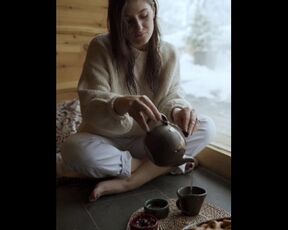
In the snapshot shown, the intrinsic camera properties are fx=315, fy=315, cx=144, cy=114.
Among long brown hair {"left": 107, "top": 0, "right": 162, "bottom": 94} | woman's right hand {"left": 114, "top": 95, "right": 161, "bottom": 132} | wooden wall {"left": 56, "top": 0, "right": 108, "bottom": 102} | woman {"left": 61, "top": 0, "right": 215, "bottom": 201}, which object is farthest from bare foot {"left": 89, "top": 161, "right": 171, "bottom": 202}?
wooden wall {"left": 56, "top": 0, "right": 108, "bottom": 102}

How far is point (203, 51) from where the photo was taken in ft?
5.40

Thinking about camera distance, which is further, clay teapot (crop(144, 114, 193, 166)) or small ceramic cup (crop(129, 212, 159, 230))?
small ceramic cup (crop(129, 212, 159, 230))

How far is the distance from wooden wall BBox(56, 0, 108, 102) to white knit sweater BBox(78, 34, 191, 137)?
79 centimetres

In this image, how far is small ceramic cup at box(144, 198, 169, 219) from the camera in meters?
1.04

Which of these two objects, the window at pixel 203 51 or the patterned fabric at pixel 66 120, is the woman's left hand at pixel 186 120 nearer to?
the window at pixel 203 51

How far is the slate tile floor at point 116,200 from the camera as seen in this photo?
3.55 ft

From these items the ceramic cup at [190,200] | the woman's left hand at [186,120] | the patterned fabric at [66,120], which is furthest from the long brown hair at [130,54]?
the patterned fabric at [66,120]

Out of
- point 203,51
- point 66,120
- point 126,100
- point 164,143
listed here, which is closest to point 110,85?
point 126,100

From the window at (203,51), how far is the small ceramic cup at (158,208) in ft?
1.59

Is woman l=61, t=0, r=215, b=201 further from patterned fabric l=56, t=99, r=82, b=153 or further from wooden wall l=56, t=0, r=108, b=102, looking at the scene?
wooden wall l=56, t=0, r=108, b=102
